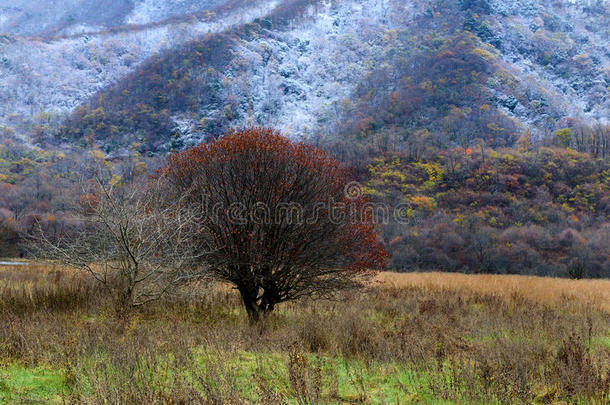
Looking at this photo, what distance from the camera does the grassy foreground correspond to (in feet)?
15.4

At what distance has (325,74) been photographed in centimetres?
12081

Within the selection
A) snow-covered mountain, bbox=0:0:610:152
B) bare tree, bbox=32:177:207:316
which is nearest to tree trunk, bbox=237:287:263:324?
bare tree, bbox=32:177:207:316

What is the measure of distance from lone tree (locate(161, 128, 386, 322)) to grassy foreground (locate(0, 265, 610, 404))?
1408 millimetres

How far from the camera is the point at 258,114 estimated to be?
105812mm

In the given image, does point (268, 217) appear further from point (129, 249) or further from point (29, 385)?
point (29, 385)

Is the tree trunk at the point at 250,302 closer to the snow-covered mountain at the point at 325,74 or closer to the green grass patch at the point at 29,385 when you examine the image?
the green grass patch at the point at 29,385

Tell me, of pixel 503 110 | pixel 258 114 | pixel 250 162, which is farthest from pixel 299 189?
pixel 258 114

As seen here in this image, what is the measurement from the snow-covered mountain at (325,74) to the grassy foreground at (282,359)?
8082cm

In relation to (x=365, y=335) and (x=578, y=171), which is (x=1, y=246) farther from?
(x=578, y=171)

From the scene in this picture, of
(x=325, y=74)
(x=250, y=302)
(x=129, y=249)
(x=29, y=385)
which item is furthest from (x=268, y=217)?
(x=325, y=74)

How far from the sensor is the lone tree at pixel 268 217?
10.3 metres

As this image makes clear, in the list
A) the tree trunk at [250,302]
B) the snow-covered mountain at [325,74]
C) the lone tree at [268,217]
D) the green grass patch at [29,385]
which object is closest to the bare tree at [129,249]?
the lone tree at [268,217]

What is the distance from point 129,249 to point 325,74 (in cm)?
11974

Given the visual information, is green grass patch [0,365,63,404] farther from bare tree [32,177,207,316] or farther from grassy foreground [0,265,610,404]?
bare tree [32,177,207,316]
